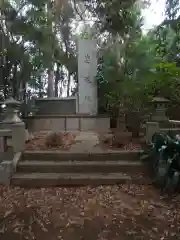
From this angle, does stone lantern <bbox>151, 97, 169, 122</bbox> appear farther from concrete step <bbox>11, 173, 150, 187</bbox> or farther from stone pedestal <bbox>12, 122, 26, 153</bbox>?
stone pedestal <bbox>12, 122, 26, 153</bbox>

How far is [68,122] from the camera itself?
823cm

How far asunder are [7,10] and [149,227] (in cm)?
825

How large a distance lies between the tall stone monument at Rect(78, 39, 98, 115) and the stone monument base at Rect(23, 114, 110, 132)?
56 centimetres

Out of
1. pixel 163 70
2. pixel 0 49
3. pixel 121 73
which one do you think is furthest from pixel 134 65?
pixel 0 49

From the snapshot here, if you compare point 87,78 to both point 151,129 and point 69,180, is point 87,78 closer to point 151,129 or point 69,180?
point 151,129

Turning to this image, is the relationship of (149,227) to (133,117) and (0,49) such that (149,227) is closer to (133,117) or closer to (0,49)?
(133,117)

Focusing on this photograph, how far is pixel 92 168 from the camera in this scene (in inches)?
167

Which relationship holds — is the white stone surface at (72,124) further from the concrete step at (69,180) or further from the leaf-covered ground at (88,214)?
the leaf-covered ground at (88,214)

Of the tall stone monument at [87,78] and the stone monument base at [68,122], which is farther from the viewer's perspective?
the tall stone monument at [87,78]

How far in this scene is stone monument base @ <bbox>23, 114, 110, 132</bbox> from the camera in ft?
26.8

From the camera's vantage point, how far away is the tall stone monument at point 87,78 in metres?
8.66

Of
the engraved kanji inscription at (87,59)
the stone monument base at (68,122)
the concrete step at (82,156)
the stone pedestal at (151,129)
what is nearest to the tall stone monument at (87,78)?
the engraved kanji inscription at (87,59)

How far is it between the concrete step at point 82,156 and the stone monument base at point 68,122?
142 inches

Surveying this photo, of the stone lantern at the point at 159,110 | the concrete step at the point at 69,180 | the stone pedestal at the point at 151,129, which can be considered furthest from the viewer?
the stone lantern at the point at 159,110
